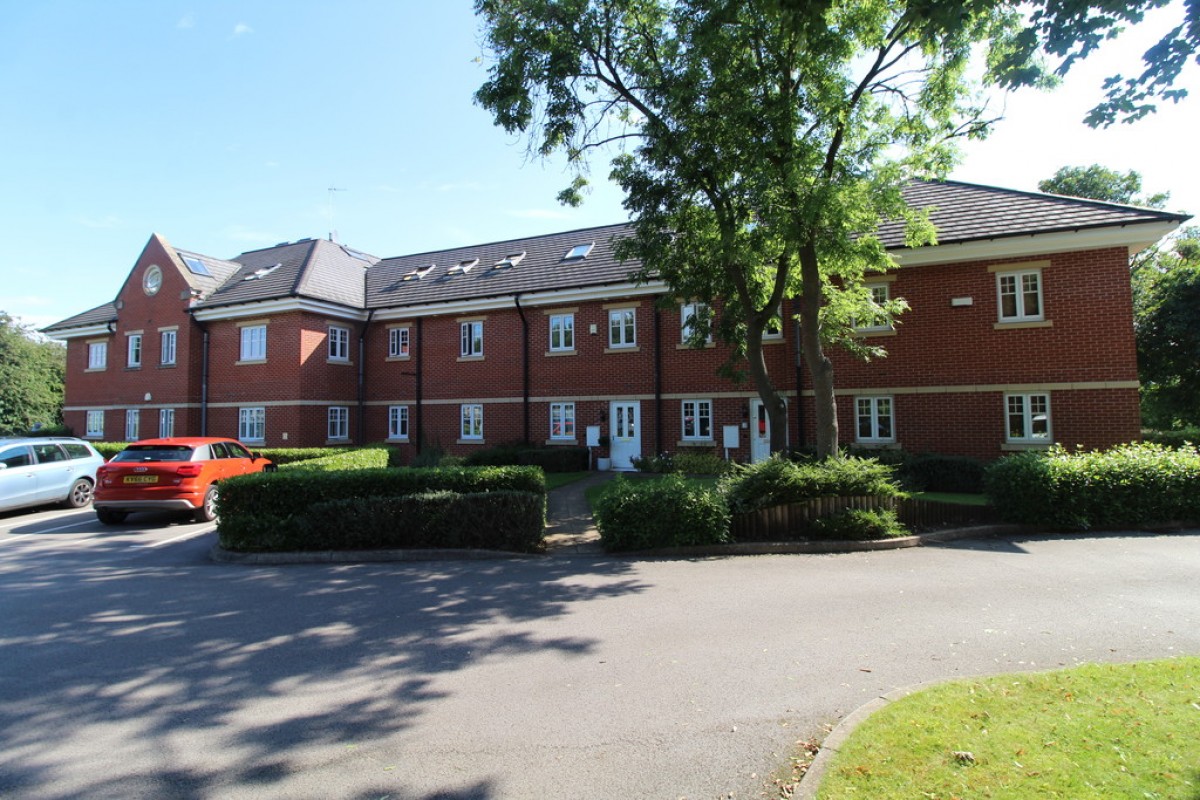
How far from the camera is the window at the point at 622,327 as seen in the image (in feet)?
66.2

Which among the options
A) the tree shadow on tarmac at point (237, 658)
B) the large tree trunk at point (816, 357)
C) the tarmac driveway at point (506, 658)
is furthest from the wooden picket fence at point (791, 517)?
the tree shadow on tarmac at point (237, 658)

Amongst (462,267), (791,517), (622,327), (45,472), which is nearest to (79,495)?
(45,472)

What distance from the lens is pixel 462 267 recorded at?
2605 centimetres

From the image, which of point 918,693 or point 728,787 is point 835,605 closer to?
point 918,693

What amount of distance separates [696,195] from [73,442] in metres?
15.0

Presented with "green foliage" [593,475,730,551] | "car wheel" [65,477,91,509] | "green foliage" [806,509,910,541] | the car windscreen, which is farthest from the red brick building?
the car windscreen

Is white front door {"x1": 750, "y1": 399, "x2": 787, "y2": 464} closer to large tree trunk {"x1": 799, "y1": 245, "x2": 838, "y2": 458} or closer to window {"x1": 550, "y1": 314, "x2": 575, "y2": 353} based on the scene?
large tree trunk {"x1": 799, "y1": 245, "x2": 838, "y2": 458}

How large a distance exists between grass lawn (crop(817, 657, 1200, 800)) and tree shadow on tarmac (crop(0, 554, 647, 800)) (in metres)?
2.04

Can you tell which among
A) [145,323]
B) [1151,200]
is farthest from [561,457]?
[1151,200]

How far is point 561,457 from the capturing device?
19.3 metres

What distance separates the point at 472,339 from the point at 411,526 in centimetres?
1463

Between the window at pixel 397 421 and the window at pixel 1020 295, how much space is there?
64.5 ft

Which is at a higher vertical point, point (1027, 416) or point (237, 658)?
point (1027, 416)

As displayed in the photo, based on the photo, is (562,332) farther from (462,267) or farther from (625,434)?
(462,267)
